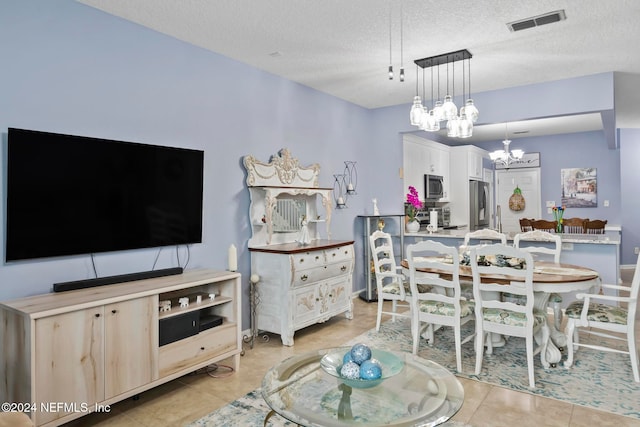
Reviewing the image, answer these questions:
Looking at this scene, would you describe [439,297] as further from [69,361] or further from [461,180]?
[461,180]

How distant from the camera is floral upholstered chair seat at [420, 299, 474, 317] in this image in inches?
131

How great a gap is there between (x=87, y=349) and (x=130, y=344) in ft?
0.86

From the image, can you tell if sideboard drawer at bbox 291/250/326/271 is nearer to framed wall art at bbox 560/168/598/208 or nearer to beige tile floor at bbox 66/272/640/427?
beige tile floor at bbox 66/272/640/427

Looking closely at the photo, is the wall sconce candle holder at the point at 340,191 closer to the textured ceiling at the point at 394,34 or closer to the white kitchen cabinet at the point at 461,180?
the textured ceiling at the point at 394,34

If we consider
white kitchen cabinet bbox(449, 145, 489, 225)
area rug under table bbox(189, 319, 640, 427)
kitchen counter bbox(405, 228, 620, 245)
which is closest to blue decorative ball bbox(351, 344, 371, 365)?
area rug under table bbox(189, 319, 640, 427)

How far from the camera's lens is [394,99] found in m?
5.42

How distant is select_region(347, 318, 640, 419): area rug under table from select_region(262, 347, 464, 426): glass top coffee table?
1209 mm

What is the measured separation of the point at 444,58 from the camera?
3848 millimetres

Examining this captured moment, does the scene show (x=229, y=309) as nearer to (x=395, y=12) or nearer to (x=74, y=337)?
(x=74, y=337)

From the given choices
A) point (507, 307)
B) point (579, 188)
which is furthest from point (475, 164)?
point (507, 307)

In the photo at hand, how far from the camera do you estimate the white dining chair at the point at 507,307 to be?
292 centimetres

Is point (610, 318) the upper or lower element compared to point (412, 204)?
lower

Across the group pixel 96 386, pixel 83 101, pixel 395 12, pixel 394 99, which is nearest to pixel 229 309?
pixel 96 386

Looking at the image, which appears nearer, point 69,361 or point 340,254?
point 69,361
